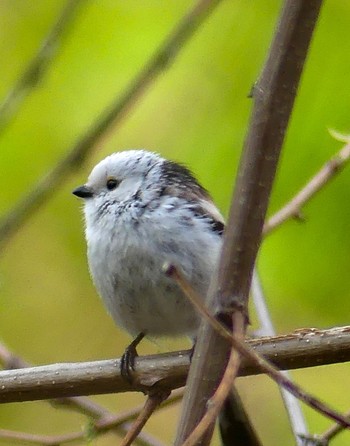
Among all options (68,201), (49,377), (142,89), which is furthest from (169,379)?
(68,201)

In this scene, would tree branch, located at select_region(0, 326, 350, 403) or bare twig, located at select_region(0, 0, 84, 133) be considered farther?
bare twig, located at select_region(0, 0, 84, 133)

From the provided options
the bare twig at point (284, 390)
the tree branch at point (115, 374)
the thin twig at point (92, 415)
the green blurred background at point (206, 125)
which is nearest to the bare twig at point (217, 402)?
the tree branch at point (115, 374)

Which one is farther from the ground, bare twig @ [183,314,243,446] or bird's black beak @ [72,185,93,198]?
bird's black beak @ [72,185,93,198]

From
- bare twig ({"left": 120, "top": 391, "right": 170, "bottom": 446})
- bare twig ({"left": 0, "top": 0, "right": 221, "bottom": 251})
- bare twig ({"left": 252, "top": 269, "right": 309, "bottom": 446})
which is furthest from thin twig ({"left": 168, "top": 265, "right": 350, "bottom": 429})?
bare twig ({"left": 0, "top": 0, "right": 221, "bottom": 251})

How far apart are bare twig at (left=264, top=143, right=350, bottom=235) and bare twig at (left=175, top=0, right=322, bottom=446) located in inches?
38.8

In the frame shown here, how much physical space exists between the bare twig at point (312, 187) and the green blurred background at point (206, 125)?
0.12 m

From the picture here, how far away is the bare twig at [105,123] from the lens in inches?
98.5

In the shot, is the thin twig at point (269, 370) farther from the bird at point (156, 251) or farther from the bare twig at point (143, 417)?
the bird at point (156, 251)

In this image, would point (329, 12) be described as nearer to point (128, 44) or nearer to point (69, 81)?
point (128, 44)

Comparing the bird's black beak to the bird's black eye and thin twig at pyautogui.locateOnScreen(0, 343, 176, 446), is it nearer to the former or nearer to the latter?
the bird's black eye

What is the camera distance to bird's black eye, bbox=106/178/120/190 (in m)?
3.26

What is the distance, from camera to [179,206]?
2.97m

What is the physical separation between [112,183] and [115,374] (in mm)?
1176

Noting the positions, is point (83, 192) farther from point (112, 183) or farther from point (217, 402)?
point (217, 402)
